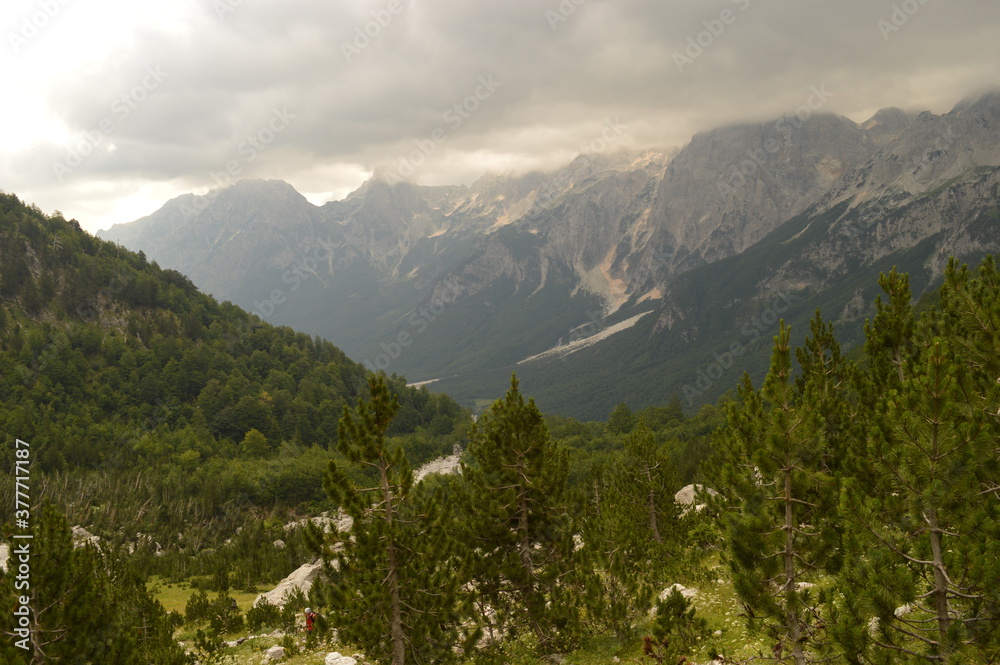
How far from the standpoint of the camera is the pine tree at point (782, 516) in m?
12.6

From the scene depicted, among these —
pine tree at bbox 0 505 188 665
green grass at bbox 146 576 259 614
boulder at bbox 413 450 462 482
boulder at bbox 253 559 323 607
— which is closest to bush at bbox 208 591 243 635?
boulder at bbox 253 559 323 607

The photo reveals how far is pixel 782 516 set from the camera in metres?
13.5

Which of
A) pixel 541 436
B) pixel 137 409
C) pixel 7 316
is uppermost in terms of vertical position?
pixel 7 316

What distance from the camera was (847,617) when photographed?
33.7 feet

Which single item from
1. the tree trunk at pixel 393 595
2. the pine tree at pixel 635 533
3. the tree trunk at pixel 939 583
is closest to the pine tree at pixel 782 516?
the tree trunk at pixel 939 583

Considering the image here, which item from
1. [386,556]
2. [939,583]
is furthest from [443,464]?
[939,583]

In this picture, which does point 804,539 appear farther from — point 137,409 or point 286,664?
point 137,409

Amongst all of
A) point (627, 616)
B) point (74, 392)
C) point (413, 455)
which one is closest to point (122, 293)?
point (74, 392)

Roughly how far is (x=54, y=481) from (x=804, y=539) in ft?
344

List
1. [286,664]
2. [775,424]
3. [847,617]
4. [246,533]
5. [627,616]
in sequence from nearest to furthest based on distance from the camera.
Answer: [847,617], [775,424], [627,616], [286,664], [246,533]

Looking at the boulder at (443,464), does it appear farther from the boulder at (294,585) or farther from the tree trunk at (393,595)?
the tree trunk at (393,595)

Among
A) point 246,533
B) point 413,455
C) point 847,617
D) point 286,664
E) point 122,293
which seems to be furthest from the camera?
point 122,293

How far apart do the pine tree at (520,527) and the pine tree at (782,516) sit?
908 centimetres

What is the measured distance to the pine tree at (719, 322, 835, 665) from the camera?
1259 centimetres
